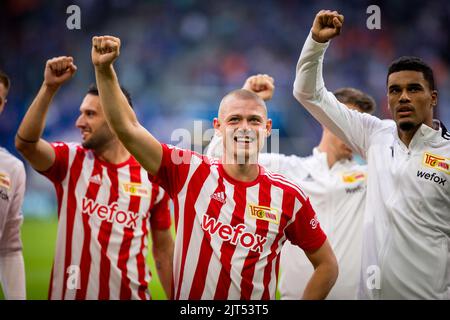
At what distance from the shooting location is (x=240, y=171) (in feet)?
10.1

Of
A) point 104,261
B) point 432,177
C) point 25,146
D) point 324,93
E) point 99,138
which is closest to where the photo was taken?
point 432,177

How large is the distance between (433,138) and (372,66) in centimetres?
1271

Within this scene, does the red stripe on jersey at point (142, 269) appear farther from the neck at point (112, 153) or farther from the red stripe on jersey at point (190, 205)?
the red stripe on jersey at point (190, 205)

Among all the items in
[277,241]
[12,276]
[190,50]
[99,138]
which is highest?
[190,50]

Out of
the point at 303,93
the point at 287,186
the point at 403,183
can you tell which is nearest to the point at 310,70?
the point at 303,93

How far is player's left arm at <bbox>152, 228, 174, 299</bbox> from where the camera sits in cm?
419

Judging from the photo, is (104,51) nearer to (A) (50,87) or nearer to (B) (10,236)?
(A) (50,87)

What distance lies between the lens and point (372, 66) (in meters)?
15.4

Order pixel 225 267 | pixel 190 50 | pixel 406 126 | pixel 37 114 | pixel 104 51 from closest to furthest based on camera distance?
pixel 104 51 → pixel 225 267 → pixel 406 126 → pixel 37 114 → pixel 190 50

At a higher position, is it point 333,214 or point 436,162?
point 436,162

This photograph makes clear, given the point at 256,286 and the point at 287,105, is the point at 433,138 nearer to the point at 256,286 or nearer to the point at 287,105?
the point at 256,286

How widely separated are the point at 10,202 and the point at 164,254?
3.76ft

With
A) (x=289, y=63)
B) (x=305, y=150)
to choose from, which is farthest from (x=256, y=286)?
(x=289, y=63)
